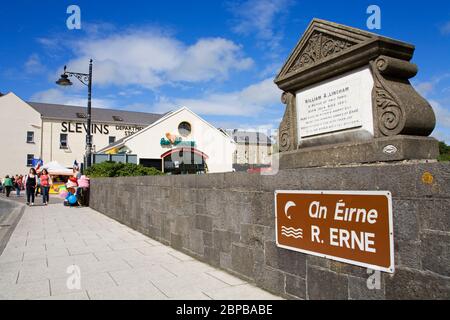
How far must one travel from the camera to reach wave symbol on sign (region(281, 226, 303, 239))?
373 cm

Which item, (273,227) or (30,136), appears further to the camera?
(30,136)

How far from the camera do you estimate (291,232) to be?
3.85 metres

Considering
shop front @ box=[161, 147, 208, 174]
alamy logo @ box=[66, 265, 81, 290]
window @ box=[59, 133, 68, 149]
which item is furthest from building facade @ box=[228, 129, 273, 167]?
window @ box=[59, 133, 68, 149]

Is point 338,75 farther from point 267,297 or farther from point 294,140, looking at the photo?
point 267,297

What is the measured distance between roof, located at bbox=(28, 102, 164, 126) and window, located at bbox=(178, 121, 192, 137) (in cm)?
1165

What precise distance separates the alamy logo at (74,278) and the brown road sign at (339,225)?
8.82ft

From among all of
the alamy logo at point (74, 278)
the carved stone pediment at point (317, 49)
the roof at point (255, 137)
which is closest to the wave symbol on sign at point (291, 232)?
the carved stone pediment at point (317, 49)

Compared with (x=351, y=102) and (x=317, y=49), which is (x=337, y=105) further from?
(x=317, y=49)

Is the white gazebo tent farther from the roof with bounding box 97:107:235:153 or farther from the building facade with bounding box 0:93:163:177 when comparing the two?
the building facade with bounding box 0:93:163:177

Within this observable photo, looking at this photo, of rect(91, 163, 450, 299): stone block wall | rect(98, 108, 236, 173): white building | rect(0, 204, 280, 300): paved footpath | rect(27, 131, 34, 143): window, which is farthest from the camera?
rect(27, 131, 34, 143): window

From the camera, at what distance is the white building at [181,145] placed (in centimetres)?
3850

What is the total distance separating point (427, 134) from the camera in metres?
3.46

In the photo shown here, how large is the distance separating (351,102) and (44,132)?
155ft

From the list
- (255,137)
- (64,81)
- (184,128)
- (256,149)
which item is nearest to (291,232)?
(64,81)
